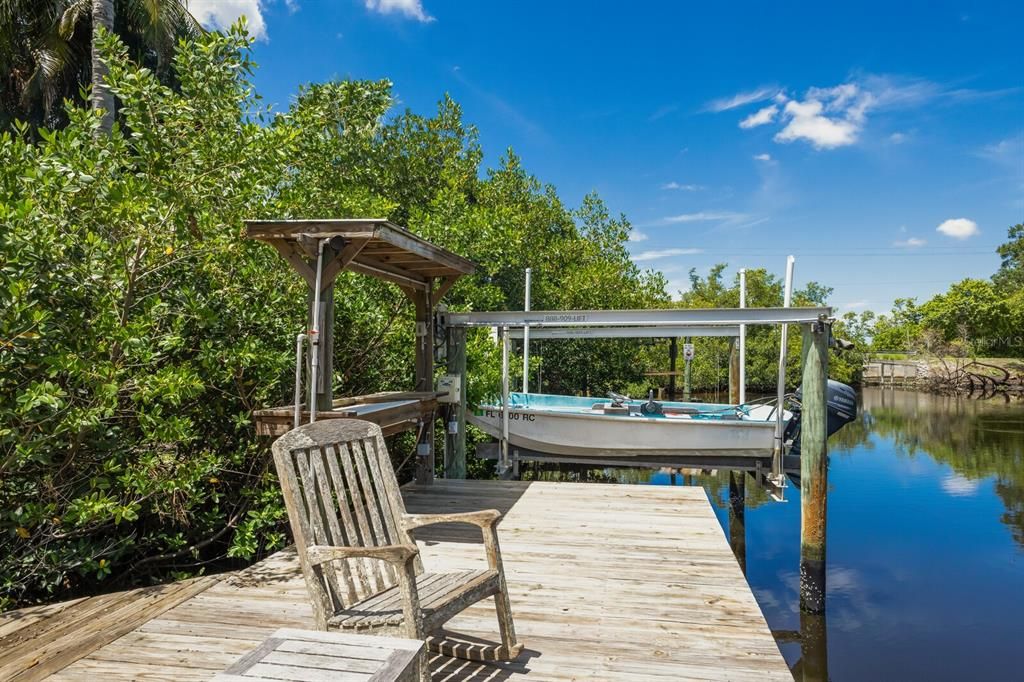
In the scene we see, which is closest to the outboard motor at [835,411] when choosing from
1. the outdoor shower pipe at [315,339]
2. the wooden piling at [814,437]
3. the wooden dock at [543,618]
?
the wooden piling at [814,437]

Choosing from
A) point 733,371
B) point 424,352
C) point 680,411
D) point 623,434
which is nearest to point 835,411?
point 680,411

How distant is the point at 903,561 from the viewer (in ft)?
35.4

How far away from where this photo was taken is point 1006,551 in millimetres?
11234

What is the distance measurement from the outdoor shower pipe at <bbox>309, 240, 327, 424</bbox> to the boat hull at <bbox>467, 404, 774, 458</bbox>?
14.2ft

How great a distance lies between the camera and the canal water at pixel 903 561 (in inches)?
294

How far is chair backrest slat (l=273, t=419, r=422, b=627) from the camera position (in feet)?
8.54

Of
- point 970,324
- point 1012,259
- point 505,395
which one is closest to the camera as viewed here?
point 505,395

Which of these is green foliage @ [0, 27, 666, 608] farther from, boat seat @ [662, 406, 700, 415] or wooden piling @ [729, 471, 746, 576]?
wooden piling @ [729, 471, 746, 576]

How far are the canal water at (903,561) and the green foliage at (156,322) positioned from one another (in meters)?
5.95

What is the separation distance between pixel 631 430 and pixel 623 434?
0.41ft

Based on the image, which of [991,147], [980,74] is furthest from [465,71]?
[991,147]

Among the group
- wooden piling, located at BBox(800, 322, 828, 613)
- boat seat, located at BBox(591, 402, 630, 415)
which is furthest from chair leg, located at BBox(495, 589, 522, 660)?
boat seat, located at BBox(591, 402, 630, 415)

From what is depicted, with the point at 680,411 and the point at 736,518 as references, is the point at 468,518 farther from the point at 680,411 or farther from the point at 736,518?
the point at 736,518

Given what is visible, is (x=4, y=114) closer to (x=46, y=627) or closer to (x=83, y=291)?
(x=83, y=291)
